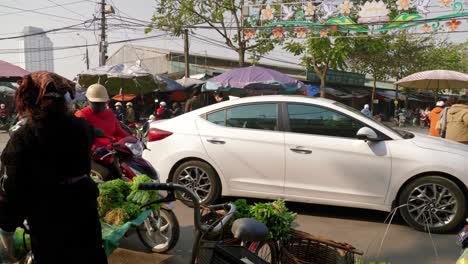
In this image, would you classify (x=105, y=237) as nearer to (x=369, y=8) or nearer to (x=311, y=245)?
(x=311, y=245)

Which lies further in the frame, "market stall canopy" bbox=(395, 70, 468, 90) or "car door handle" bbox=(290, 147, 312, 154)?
"market stall canopy" bbox=(395, 70, 468, 90)

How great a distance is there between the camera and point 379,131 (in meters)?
4.55

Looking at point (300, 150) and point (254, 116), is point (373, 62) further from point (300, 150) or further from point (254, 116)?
point (300, 150)

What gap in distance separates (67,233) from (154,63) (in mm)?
31414

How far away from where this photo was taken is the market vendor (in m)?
1.81

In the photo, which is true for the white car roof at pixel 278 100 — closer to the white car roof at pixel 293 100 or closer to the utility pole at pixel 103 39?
the white car roof at pixel 293 100

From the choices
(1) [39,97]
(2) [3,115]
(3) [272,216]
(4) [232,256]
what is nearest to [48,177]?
(1) [39,97]

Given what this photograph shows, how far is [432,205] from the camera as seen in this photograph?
14.2ft

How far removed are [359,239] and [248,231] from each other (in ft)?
9.88

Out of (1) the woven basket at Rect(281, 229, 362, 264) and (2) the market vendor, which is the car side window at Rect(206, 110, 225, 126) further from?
(2) the market vendor

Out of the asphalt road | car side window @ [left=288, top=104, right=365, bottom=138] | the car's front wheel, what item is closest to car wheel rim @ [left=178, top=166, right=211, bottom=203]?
the asphalt road

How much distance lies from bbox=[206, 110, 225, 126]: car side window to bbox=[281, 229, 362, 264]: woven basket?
275 centimetres

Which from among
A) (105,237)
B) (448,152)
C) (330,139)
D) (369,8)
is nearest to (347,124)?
(330,139)

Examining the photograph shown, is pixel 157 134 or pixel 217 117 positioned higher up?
pixel 217 117
